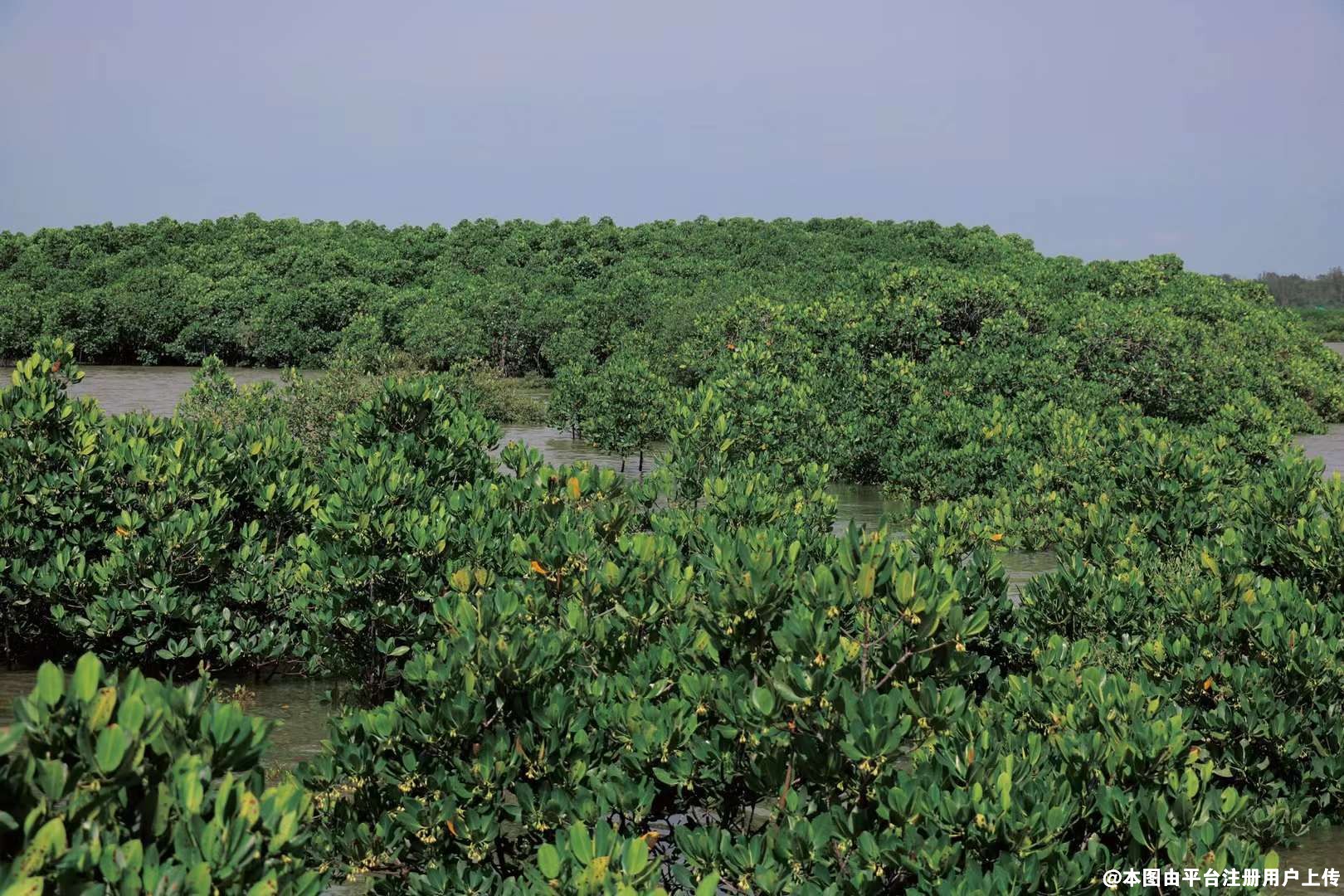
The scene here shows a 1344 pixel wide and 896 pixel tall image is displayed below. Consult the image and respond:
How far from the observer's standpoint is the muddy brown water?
27.1 feet

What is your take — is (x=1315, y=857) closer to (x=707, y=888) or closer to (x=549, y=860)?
(x=707, y=888)

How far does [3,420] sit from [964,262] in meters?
43.0

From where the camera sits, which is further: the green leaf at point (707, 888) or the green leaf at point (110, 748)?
the green leaf at point (707, 888)

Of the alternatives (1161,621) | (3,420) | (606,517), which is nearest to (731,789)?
(606,517)

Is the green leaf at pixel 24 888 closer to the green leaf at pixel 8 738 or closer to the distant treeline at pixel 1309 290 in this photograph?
the green leaf at pixel 8 738

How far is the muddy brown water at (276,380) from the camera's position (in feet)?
27.1

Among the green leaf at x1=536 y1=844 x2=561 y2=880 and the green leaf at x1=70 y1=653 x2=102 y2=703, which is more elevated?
the green leaf at x1=70 y1=653 x2=102 y2=703

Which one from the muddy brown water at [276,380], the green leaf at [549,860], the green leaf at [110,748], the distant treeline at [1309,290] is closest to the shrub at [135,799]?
the green leaf at [110,748]

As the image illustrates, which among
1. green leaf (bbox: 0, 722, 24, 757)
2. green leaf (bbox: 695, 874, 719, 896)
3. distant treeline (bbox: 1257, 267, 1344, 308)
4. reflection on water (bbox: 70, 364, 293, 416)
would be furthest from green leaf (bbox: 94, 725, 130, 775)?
A: distant treeline (bbox: 1257, 267, 1344, 308)

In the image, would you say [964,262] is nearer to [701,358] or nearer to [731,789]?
[701,358]

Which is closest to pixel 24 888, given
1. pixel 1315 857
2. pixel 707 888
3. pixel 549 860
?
pixel 549 860

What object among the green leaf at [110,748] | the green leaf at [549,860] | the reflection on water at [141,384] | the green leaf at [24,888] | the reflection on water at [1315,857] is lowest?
the reflection on water at [1315,857]

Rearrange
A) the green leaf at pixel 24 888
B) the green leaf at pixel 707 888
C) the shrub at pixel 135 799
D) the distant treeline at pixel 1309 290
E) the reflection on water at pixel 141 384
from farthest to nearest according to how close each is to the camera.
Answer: the distant treeline at pixel 1309 290 → the reflection on water at pixel 141 384 → the green leaf at pixel 707 888 → the shrub at pixel 135 799 → the green leaf at pixel 24 888

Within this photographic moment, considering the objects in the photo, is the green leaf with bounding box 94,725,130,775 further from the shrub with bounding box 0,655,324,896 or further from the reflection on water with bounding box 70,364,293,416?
the reflection on water with bounding box 70,364,293,416
